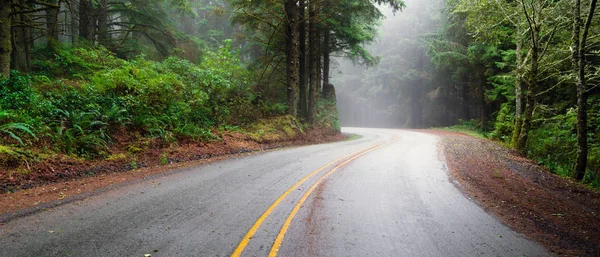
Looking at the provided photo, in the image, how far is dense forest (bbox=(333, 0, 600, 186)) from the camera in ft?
36.5

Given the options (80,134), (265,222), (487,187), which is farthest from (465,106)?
(80,134)

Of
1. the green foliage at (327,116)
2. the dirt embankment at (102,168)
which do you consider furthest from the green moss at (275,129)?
the green foliage at (327,116)

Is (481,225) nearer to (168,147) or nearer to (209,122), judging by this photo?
(168,147)

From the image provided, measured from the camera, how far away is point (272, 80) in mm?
20500

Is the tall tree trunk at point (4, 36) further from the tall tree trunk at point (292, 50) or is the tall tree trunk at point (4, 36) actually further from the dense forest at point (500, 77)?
the dense forest at point (500, 77)

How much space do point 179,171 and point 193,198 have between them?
254 centimetres

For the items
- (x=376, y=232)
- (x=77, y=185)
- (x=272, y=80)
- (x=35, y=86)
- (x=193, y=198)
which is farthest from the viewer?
(x=272, y=80)

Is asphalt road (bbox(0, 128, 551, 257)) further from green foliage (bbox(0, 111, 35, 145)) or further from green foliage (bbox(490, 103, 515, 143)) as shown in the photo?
green foliage (bbox(490, 103, 515, 143))

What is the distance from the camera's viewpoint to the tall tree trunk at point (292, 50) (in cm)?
A: 1706

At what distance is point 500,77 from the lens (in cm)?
1917

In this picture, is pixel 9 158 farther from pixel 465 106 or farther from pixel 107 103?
pixel 465 106

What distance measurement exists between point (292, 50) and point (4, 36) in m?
11.8

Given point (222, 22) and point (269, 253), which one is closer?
point (269, 253)

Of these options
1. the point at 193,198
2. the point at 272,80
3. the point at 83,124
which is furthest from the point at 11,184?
the point at 272,80
